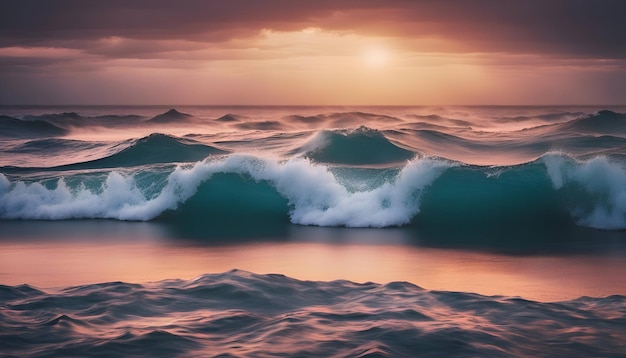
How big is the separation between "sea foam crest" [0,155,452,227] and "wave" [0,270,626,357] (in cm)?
697

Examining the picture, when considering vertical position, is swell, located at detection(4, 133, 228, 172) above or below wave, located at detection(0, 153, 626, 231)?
above

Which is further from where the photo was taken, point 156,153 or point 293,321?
point 156,153

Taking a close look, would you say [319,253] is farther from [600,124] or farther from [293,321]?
[600,124]

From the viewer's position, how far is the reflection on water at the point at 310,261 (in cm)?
948

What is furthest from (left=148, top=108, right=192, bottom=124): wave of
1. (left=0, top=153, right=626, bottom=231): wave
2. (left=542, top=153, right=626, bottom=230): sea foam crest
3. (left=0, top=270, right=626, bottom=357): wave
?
(left=0, top=270, right=626, bottom=357): wave

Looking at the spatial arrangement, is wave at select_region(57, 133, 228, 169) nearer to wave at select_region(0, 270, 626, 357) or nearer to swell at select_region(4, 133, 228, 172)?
swell at select_region(4, 133, 228, 172)

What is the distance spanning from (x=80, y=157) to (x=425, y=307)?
23.2 meters

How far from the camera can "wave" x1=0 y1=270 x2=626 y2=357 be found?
617 centimetres

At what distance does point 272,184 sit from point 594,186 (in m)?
6.93

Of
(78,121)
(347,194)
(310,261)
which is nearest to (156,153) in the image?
(347,194)

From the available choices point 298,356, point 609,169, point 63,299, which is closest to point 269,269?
point 63,299

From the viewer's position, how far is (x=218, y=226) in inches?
619

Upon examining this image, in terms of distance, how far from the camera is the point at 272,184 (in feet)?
58.9

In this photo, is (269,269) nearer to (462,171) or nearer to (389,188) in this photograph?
(389,188)
